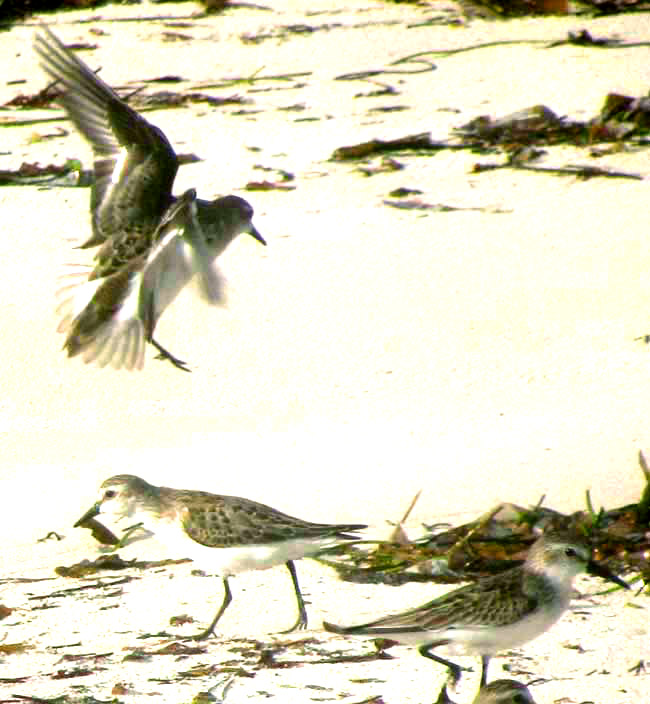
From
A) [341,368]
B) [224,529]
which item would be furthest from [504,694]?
[341,368]

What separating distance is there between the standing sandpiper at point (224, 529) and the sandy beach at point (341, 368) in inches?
6.2

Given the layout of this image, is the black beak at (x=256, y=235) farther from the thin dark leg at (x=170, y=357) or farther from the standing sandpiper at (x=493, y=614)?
the standing sandpiper at (x=493, y=614)

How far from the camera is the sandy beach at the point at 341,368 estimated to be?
4477 millimetres

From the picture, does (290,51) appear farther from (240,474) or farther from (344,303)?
(240,474)

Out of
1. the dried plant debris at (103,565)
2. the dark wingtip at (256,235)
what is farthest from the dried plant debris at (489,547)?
the dark wingtip at (256,235)

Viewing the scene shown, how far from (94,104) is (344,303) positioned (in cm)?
138

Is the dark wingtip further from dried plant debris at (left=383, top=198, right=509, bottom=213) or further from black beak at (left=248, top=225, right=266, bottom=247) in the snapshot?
dried plant debris at (left=383, top=198, right=509, bottom=213)

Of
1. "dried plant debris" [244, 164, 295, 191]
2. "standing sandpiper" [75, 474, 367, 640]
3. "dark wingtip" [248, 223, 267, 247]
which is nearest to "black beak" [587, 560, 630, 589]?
"standing sandpiper" [75, 474, 367, 640]

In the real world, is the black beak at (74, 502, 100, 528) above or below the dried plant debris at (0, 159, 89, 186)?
below

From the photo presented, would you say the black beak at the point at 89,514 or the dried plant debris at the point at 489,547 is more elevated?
the black beak at the point at 89,514

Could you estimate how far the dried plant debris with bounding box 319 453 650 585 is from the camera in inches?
192

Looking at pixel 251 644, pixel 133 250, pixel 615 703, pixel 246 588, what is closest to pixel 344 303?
pixel 133 250

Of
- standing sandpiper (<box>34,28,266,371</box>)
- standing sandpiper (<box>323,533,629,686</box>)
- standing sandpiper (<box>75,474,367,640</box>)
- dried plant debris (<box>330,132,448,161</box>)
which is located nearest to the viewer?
standing sandpiper (<box>323,533,629,686</box>)

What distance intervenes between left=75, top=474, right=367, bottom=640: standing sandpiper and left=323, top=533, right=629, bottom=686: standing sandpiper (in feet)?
1.26
